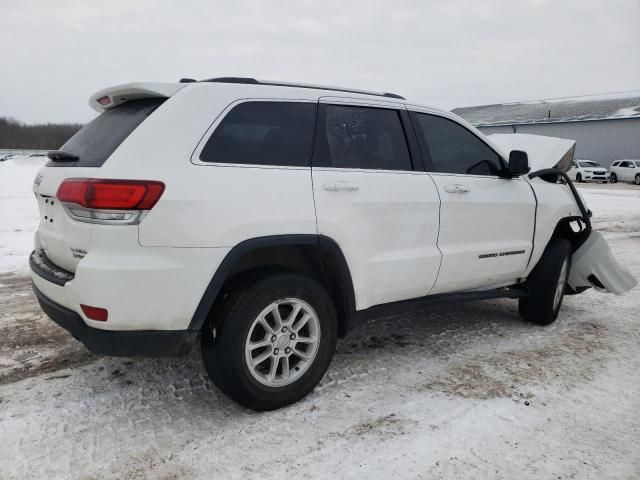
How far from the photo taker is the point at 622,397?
335 cm

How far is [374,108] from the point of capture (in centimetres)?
368

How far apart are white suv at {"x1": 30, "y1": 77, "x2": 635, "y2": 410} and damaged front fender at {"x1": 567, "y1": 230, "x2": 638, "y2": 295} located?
1540mm

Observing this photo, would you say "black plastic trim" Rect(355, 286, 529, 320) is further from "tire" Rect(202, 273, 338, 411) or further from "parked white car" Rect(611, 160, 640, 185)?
"parked white car" Rect(611, 160, 640, 185)

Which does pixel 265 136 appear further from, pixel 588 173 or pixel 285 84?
pixel 588 173

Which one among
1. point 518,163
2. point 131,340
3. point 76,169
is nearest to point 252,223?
point 131,340

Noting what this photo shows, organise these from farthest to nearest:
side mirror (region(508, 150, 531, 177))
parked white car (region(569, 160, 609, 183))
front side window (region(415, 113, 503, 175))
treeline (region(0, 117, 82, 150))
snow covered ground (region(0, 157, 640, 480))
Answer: treeline (region(0, 117, 82, 150))
parked white car (region(569, 160, 609, 183))
side mirror (region(508, 150, 531, 177))
front side window (region(415, 113, 503, 175))
snow covered ground (region(0, 157, 640, 480))

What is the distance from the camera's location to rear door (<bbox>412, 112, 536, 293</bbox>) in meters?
3.86

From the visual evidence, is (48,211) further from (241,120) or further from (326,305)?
(326,305)

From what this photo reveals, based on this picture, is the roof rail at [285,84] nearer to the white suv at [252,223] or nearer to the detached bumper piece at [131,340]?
the white suv at [252,223]

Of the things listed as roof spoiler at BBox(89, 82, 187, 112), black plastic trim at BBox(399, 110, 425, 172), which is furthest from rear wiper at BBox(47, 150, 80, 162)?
black plastic trim at BBox(399, 110, 425, 172)

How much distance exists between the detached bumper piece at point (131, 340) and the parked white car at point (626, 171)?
34.0 m

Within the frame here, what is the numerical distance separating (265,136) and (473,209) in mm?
1748

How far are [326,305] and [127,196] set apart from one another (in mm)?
1292

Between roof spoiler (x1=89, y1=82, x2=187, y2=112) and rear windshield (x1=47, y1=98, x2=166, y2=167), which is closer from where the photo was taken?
rear windshield (x1=47, y1=98, x2=166, y2=167)
